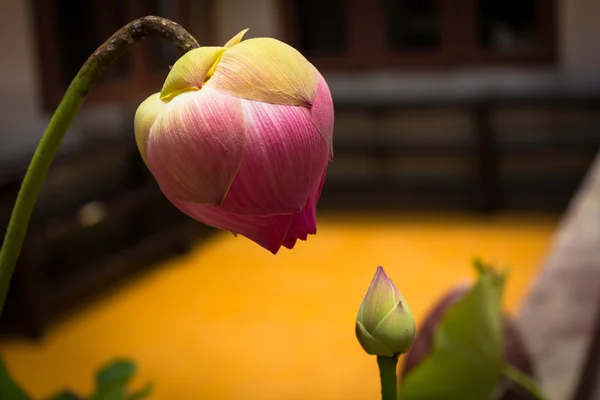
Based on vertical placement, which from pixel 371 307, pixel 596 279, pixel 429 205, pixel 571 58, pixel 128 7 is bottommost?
pixel 429 205

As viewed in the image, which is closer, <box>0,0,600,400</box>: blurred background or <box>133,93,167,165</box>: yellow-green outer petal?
<box>133,93,167,165</box>: yellow-green outer petal

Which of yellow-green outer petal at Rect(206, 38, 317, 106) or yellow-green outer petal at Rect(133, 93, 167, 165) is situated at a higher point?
yellow-green outer petal at Rect(206, 38, 317, 106)

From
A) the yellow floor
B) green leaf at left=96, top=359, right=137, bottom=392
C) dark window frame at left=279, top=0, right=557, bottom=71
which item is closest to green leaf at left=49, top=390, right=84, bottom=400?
green leaf at left=96, top=359, right=137, bottom=392

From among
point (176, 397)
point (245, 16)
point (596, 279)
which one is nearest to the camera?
point (596, 279)

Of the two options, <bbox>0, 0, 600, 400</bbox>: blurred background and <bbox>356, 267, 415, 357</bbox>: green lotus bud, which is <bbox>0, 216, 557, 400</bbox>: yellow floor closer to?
<bbox>0, 0, 600, 400</bbox>: blurred background

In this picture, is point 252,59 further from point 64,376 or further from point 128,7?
point 64,376

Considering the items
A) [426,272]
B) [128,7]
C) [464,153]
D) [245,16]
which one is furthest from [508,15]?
[128,7]

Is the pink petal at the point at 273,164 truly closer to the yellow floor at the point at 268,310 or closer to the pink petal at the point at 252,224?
the pink petal at the point at 252,224
